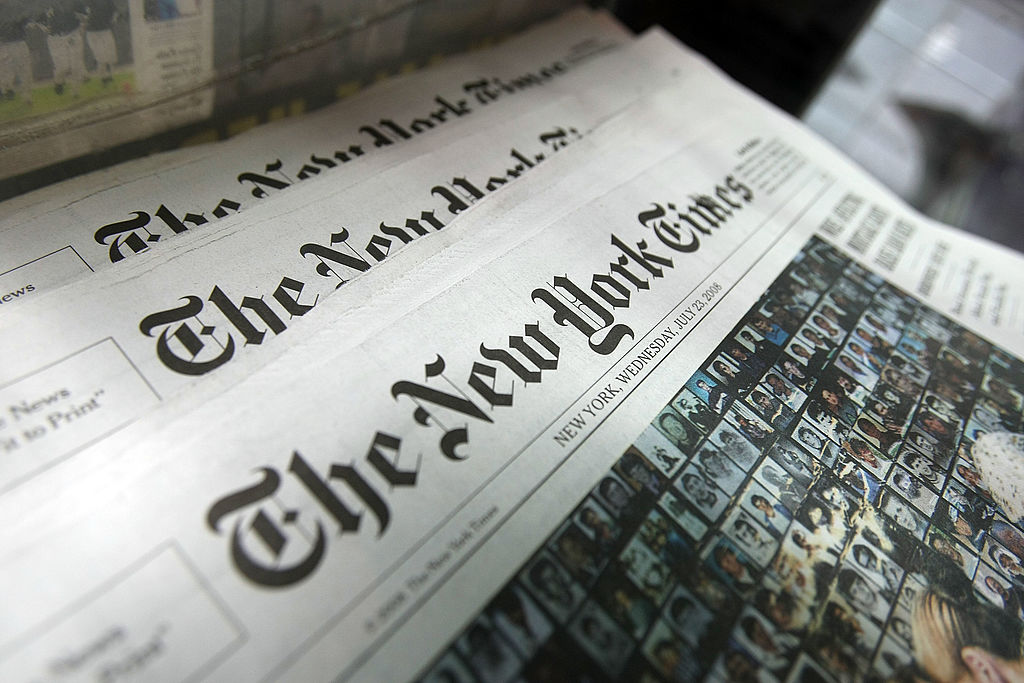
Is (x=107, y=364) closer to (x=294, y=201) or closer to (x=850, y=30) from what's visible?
(x=294, y=201)

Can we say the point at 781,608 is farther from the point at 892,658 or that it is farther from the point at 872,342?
the point at 872,342

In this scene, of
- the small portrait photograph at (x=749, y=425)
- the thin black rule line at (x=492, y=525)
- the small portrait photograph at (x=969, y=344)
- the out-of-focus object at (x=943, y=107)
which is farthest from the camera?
the out-of-focus object at (x=943, y=107)

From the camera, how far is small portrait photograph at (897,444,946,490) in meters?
0.34

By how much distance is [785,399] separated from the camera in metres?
0.35

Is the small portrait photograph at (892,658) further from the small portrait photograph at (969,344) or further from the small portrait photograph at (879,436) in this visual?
the small portrait photograph at (969,344)

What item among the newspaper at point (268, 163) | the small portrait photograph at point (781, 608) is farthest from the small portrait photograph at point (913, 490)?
the newspaper at point (268, 163)

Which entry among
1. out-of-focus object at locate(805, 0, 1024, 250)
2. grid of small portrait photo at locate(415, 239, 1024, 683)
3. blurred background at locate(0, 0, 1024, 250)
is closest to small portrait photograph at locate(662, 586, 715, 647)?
grid of small portrait photo at locate(415, 239, 1024, 683)

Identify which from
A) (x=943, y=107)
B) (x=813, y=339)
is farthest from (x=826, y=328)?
(x=943, y=107)

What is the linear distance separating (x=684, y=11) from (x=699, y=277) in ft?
1.23

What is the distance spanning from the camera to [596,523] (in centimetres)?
27

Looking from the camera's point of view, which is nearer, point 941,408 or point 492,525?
point 492,525

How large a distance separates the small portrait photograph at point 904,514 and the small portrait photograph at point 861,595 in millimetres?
46

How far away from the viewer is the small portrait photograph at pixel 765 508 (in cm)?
29

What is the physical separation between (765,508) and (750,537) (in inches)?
0.8
